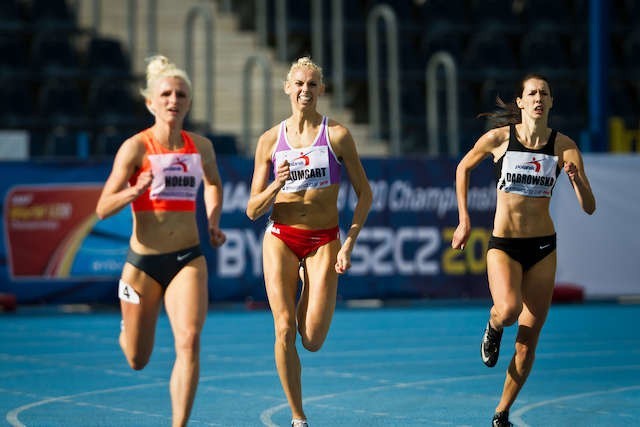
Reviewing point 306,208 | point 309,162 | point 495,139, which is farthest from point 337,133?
point 495,139

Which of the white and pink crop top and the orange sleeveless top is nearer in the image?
the orange sleeveless top

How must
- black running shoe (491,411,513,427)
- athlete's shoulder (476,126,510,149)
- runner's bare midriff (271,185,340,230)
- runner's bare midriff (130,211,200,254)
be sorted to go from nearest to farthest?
runner's bare midriff (130,211,200,254)
black running shoe (491,411,513,427)
runner's bare midriff (271,185,340,230)
athlete's shoulder (476,126,510,149)

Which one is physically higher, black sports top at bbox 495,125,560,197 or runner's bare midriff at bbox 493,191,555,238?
black sports top at bbox 495,125,560,197

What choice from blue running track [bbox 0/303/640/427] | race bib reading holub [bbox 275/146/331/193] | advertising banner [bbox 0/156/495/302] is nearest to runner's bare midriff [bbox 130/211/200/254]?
race bib reading holub [bbox 275/146/331/193]

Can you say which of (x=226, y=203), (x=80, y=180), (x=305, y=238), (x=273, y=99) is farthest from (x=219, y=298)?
(x=305, y=238)

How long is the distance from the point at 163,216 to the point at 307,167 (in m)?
1.34

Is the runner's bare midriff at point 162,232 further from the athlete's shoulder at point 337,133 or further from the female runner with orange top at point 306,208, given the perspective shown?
the athlete's shoulder at point 337,133

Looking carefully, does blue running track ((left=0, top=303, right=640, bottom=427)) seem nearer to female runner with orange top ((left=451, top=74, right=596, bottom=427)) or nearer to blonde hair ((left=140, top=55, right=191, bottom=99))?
female runner with orange top ((left=451, top=74, right=596, bottom=427))

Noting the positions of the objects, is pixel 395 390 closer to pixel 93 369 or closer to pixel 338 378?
pixel 338 378

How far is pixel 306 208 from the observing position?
29.5ft

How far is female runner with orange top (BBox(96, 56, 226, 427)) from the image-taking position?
308 inches

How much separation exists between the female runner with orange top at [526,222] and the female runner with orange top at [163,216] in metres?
1.98

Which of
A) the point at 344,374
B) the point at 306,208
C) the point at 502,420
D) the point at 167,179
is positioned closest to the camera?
the point at 167,179

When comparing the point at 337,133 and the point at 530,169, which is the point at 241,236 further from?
the point at 530,169
